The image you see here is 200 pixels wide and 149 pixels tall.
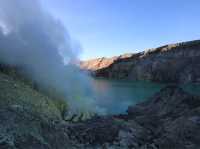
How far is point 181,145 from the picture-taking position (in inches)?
466

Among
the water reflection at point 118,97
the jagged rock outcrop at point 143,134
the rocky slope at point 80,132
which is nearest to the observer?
the rocky slope at point 80,132

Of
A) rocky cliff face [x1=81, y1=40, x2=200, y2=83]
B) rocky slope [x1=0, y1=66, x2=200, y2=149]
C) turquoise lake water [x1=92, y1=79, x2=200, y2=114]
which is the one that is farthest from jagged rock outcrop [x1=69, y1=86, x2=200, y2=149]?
rocky cliff face [x1=81, y1=40, x2=200, y2=83]

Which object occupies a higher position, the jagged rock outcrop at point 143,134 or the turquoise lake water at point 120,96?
the turquoise lake water at point 120,96

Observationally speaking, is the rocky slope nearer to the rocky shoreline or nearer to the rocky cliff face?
the rocky shoreline

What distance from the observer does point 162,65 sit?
316ft

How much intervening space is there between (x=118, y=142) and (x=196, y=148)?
3.48 m

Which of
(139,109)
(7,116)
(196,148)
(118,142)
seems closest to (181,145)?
(196,148)

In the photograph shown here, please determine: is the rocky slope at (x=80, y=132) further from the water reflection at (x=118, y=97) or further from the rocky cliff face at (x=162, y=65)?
the rocky cliff face at (x=162, y=65)

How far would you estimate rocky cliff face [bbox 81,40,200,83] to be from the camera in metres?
87.3

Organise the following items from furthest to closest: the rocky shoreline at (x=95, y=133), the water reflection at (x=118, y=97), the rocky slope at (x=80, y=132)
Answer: the water reflection at (x=118, y=97) → the rocky slope at (x=80, y=132) → the rocky shoreline at (x=95, y=133)

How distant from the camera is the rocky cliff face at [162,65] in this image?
286 feet

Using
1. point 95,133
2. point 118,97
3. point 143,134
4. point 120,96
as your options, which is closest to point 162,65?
point 120,96

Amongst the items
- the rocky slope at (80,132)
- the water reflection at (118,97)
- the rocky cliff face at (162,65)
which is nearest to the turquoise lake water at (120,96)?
the water reflection at (118,97)

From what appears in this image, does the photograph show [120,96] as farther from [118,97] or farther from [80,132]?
[80,132]
